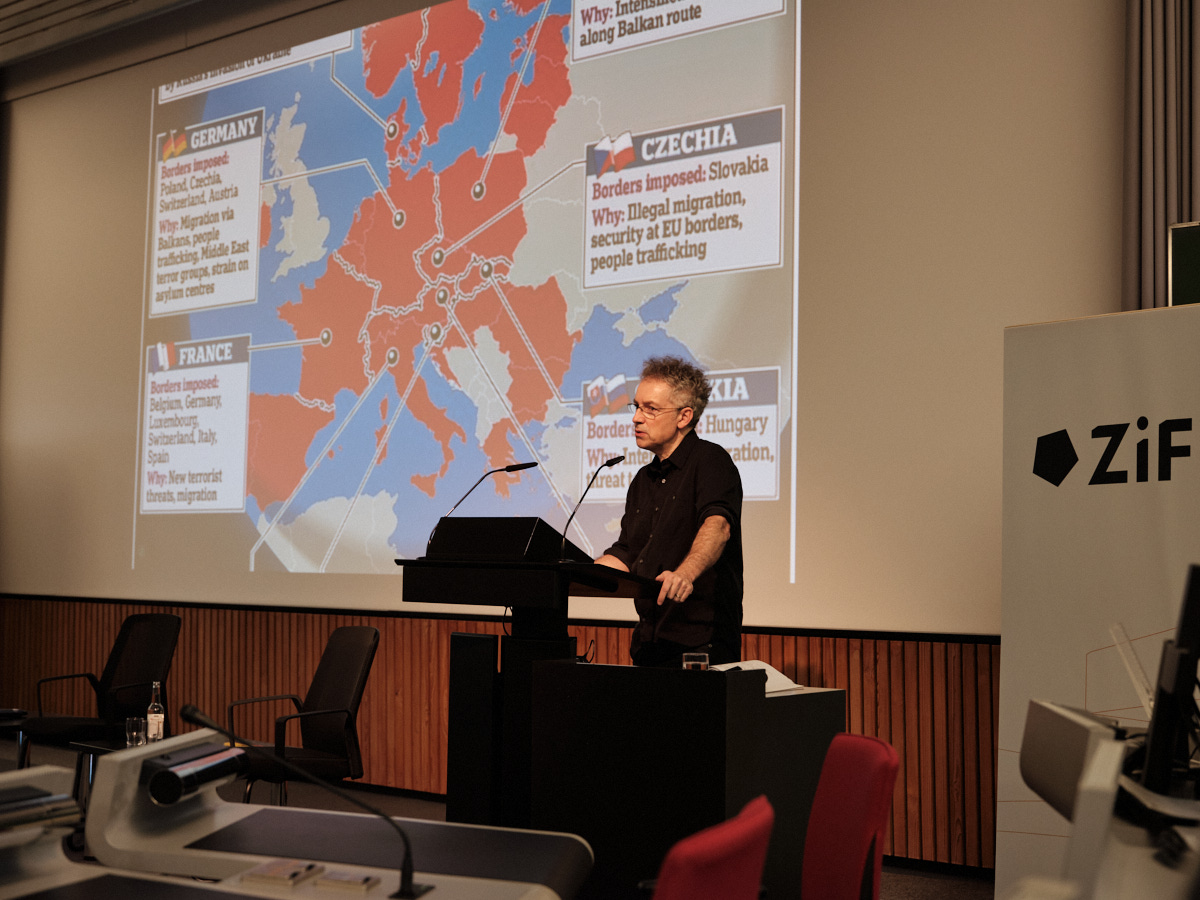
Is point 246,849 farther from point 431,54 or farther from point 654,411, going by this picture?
point 431,54

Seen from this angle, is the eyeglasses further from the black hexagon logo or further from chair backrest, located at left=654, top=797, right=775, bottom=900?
chair backrest, located at left=654, top=797, right=775, bottom=900

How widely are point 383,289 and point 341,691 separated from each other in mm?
2379

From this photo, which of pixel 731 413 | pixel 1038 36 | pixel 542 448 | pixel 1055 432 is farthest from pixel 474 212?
pixel 1055 432

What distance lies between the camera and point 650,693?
236cm

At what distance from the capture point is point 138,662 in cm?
516

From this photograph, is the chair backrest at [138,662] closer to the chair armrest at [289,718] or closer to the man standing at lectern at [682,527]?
the chair armrest at [289,718]

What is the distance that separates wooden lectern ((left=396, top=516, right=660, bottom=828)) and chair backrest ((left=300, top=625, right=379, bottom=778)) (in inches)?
64.3

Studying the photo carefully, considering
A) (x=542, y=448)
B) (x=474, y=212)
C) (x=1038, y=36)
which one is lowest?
(x=542, y=448)

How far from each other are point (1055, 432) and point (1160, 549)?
0.47 meters

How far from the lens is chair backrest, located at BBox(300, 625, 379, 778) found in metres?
4.18

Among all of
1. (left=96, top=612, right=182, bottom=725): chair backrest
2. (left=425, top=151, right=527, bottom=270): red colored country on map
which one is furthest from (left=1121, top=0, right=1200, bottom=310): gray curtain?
(left=96, top=612, right=182, bottom=725): chair backrest

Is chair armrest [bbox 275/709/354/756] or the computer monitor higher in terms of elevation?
the computer monitor

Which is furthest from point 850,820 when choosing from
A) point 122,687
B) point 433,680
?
point 122,687

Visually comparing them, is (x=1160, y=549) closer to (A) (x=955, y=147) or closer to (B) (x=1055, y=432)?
(B) (x=1055, y=432)
